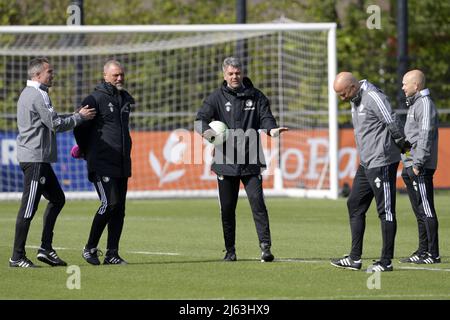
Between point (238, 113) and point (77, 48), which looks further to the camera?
point (77, 48)

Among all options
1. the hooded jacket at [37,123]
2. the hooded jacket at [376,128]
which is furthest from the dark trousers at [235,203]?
the hooded jacket at [37,123]

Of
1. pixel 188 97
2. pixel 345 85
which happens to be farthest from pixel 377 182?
pixel 188 97

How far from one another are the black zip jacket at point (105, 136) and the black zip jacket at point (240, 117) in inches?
36.6

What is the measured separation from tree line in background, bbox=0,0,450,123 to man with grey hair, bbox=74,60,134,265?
17.8 m

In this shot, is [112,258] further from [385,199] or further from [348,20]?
[348,20]

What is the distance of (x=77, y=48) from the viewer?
26.2 metres

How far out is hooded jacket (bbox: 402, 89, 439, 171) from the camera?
12922mm

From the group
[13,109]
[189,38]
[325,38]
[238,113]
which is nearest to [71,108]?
[13,109]

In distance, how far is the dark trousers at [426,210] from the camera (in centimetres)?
1316

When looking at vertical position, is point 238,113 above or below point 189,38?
below

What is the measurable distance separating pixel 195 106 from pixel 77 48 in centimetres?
351

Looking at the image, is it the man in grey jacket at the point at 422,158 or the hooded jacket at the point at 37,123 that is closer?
the hooded jacket at the point at 37,123

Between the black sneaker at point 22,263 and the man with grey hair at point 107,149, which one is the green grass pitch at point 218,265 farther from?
the man with grey hair at point 107,149
